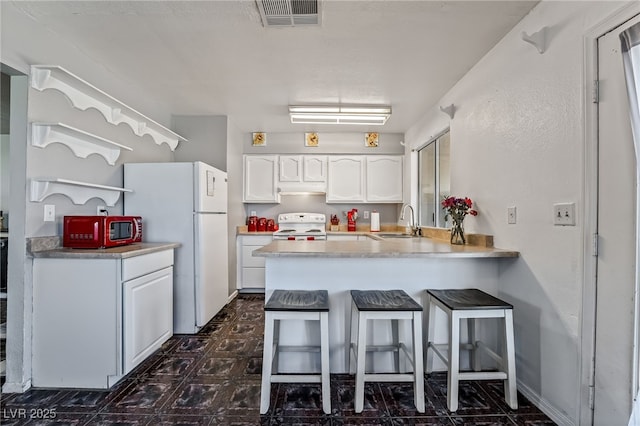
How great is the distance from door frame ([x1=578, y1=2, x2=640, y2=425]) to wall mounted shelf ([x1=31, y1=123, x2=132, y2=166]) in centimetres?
299

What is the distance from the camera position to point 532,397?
182 centimetres

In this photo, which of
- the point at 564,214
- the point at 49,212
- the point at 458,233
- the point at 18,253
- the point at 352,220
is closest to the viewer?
the point at 564,214

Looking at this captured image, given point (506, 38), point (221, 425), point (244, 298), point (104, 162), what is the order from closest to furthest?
point (221, 425), point (506, 38), point (104, 162), point (244, 298)

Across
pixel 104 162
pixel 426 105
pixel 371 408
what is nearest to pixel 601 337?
pixel 371 408

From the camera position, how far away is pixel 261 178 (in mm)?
4613

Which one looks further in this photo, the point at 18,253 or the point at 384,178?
the point at 384,178

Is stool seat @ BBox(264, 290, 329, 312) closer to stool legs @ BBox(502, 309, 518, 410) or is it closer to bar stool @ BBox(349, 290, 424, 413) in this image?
bar stool @ BBox(349, 290, 424, 413)

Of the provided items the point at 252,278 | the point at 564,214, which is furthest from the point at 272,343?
the point at 252,278

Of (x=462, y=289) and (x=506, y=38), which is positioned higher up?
(x=506, y=38)

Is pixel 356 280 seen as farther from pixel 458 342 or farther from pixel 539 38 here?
pixel 539 38

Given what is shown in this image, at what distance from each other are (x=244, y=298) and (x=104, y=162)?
233 centimetres

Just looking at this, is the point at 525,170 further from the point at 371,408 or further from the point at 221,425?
the point at 221,425

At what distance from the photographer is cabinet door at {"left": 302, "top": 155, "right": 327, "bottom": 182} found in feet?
15.1

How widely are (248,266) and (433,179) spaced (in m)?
2.73
